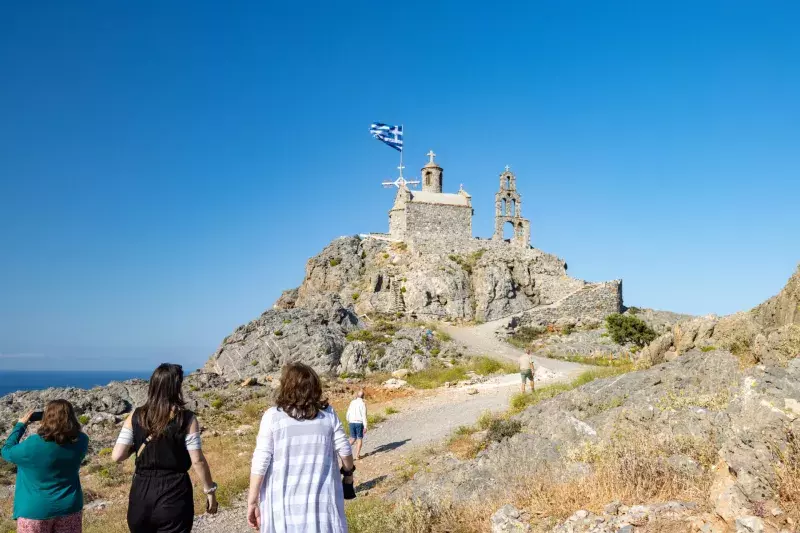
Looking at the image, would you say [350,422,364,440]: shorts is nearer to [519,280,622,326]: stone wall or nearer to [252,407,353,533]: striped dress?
[252,407,353,533]: striped dress

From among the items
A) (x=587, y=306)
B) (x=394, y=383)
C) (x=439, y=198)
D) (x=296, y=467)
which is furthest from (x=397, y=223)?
(x=296, y=467)

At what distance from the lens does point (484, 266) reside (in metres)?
48.6

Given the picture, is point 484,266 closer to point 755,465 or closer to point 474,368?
point 474,368

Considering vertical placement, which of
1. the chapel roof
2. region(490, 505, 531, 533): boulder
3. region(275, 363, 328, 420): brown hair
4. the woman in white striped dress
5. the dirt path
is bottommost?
the dirt path

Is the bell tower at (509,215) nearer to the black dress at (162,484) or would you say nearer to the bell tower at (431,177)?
the bell tower at (431,177)

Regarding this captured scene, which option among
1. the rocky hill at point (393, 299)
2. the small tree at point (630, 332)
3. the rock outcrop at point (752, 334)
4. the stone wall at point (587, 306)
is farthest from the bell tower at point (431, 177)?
the rock outcrop at point (752, 334)

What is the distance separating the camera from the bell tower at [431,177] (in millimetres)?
55844

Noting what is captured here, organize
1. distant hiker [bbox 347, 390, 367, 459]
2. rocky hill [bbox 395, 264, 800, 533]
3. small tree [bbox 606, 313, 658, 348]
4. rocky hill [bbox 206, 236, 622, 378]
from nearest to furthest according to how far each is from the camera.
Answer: rocky hill [bbox 395, 264, 800, 533] < distant hiker [bbox 347, 390, 367, 459] < rocky hill [bbox 206, 236, 622, 378] < small tree [bbox 606, 313, 658, 348]

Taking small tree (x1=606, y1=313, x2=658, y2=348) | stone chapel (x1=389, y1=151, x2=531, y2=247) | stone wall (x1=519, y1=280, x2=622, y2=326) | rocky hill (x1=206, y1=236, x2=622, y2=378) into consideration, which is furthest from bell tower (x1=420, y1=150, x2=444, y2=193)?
small tree (x1=606, y1=313, x2=658, y2=348)

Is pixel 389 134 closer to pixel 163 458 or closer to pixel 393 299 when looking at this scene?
pixel 393 299

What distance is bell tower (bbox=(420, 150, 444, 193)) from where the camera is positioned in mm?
55844

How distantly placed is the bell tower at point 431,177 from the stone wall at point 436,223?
12.8 feet

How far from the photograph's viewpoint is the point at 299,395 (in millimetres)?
5070

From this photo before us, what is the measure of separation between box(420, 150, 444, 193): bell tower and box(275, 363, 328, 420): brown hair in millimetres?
51421
